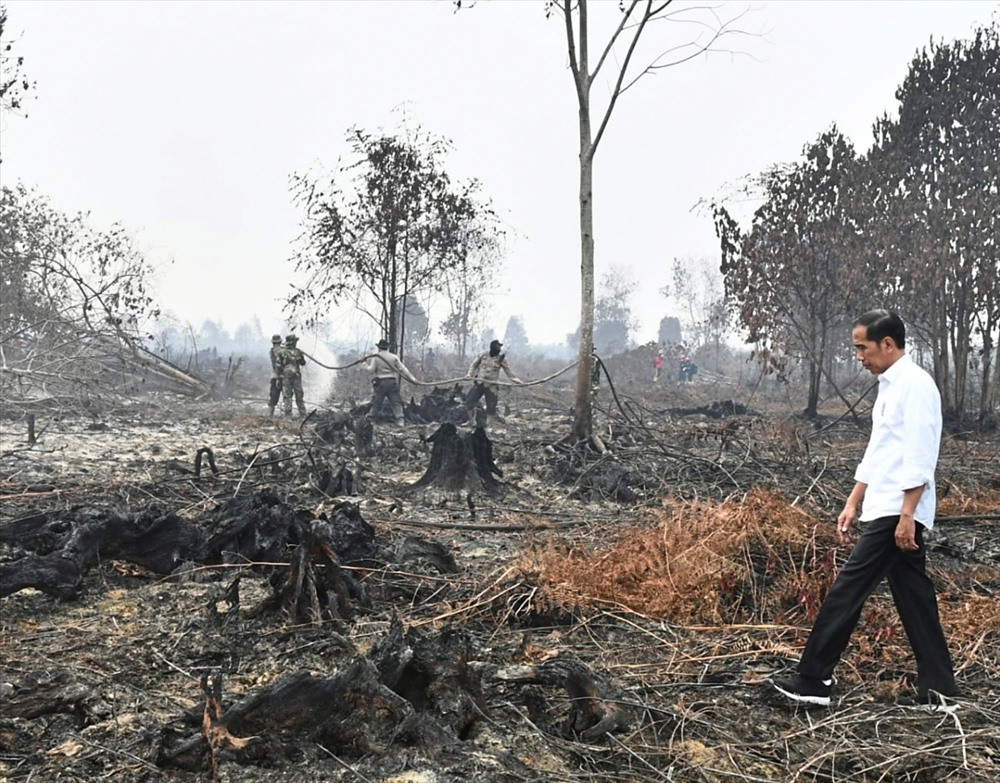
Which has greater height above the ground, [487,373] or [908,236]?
[908,236]

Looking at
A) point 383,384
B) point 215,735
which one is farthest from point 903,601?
point 383,384

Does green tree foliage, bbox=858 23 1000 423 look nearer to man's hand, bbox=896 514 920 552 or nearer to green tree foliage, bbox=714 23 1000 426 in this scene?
green tree foliage, bbox=714 23 1000 426

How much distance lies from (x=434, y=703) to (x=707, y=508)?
298 centimetres

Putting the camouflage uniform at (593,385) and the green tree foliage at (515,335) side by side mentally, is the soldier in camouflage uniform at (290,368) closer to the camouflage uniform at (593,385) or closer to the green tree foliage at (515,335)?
the camouflage uniform at (593,385)

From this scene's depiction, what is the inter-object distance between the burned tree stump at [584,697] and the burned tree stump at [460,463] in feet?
17.4

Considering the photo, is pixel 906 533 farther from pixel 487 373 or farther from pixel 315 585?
pixel 487 373

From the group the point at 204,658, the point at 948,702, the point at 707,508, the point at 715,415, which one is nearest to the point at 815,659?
the point at 948,702

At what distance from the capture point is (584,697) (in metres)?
3.12

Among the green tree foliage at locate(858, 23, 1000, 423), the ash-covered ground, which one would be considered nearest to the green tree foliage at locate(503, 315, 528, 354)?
the green tree foliage at locate(858, 23, 1000, 423)

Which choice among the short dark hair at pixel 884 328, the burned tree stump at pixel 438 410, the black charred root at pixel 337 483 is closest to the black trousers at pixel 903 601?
the short dark hair at pixel 884 328

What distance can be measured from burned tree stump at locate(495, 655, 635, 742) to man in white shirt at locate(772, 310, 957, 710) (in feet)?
2.64

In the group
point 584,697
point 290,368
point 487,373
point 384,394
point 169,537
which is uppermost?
point 290,368

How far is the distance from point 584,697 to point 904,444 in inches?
67.6

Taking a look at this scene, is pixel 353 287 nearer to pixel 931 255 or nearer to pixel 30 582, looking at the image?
pixel 931 255
